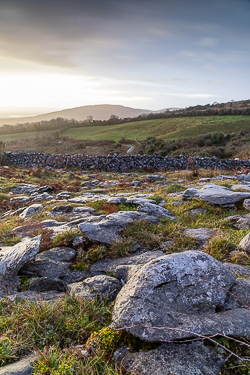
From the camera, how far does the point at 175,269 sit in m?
3.23

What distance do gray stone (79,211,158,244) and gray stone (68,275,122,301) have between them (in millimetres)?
1383

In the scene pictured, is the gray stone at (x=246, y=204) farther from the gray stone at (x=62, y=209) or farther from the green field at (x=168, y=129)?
the green field at (x=168, y=129)

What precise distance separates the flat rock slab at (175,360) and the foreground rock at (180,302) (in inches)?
4.6

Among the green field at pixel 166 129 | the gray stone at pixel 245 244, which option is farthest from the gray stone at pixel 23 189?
the green field at pixel 166 129

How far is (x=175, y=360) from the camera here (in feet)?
7.87

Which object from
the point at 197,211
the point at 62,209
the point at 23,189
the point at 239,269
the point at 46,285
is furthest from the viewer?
the point at 23,189

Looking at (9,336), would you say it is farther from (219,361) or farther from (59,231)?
(59,231)

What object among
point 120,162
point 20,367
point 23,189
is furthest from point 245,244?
point 120,162

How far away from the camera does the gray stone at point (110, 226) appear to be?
553 centimetres

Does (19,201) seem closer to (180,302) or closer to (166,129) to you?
(180,302)

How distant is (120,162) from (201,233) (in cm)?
1808

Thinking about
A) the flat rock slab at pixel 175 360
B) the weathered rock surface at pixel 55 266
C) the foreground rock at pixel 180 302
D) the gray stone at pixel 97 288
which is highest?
the foreground rock at pixel 180 302

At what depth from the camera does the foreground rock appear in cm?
264

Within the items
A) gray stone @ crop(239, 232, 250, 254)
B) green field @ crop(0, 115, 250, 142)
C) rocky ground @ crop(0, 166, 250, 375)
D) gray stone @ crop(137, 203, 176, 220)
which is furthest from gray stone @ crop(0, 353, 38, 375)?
green field @ crop(0, 115, 250, 142)
